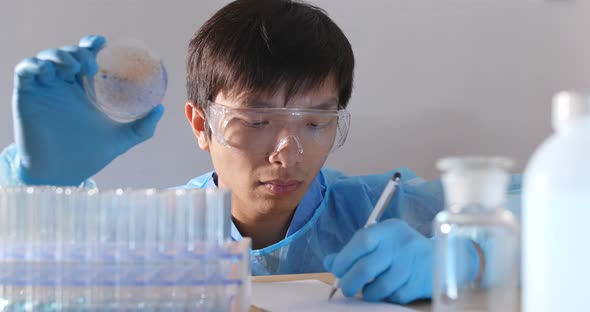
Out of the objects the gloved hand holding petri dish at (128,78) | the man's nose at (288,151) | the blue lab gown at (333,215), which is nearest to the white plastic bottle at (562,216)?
the gloved hand holding petri dish at (128,78)

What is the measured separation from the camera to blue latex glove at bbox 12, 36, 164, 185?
1.22 m

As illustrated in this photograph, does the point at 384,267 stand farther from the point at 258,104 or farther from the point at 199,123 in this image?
the point at 199,123

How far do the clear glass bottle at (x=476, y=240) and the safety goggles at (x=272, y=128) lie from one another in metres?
0.86

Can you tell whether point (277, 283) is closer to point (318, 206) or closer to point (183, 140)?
point (318, 206)

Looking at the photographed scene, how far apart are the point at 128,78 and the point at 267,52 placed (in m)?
0.66

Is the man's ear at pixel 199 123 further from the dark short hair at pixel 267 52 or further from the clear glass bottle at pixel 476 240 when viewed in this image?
the clear glass bottle at pixel 476 240

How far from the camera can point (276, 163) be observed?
158 centimetres

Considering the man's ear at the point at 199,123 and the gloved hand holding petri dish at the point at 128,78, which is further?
the man's ear at the point at 199,123

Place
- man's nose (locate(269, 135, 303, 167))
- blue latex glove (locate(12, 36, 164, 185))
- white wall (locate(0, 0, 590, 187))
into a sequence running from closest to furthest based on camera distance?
blue latex glove (locate(12, 36, 164, 185)) < man's nose (locate(269, 135, 303, 167)) < white wall (locate(0, 0, 590, 187))

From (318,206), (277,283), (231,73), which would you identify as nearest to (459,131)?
(318,206)

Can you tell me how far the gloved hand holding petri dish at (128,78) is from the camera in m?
1.04

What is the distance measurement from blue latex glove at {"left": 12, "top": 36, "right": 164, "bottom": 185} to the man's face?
38 cm

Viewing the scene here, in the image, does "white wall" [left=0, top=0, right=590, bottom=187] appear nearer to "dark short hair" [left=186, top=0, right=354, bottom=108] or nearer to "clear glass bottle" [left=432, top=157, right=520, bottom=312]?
"dark short hair" [left=186, top=0, right=354, bottom=108]

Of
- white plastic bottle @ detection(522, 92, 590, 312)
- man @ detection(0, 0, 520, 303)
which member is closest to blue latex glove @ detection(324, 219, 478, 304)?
man @ detection(0, 0, 520, 303)
